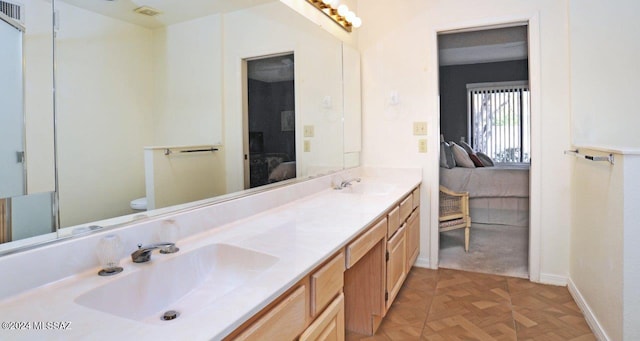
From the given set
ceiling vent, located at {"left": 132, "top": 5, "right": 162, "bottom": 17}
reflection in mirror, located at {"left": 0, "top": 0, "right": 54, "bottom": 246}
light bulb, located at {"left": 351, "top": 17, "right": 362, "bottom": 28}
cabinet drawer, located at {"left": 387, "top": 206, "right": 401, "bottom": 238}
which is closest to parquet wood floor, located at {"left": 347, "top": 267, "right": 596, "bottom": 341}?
cabinet drawer, located at {"left": 387, "top": 206, "right": 401, "bottom": 238}

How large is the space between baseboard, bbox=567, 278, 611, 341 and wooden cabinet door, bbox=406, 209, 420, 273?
1.03m

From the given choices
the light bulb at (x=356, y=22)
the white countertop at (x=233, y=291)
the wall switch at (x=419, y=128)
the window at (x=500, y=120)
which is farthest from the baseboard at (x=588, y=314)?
the window at (x=500, y=120)

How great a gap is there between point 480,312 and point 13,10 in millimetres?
2533

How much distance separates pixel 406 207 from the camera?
2402mm

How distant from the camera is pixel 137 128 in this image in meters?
1.22

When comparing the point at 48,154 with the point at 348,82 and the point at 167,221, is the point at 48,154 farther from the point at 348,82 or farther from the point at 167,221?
the point at 348,82

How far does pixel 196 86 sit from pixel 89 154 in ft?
1.67

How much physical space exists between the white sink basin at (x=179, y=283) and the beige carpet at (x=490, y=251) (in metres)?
2.34

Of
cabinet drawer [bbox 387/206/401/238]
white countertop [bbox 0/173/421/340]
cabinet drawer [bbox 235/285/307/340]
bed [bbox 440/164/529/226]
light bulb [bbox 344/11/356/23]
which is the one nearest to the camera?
white countertop [bbox 0/173/421/340]

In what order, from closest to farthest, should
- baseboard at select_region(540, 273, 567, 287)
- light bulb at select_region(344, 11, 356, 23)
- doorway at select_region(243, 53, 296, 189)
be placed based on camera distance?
doorway at select_region(243, 53, 296, 189)
baseboard at select_region(540, 273, 567, 287)
light bulb at select_region(344, 11, 356, 23)

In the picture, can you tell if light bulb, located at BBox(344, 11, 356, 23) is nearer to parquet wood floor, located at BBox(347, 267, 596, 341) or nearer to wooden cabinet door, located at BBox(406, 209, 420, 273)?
wooden cabinet door, located at BBox(406, 209, 420, 273)

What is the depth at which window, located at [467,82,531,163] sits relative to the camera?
6793 millimetres

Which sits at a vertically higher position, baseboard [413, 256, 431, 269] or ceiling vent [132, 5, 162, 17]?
ceiling vent [132, 5, 162, 17]

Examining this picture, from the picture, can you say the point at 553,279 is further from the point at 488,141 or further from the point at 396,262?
the point at 488,141
